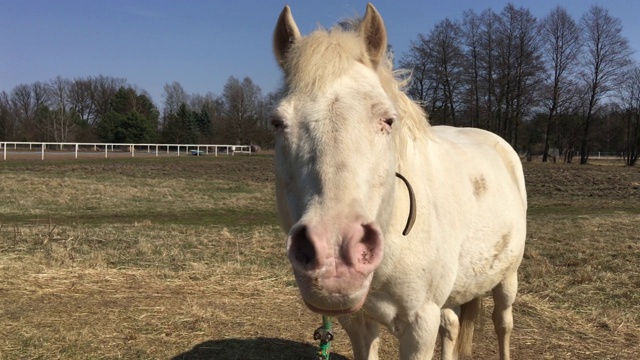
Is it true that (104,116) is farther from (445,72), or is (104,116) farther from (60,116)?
(445,72)

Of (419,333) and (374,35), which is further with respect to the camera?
(419,333)

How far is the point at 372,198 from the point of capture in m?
1.81

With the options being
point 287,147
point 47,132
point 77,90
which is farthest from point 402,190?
point 77,90

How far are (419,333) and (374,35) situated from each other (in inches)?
62.3

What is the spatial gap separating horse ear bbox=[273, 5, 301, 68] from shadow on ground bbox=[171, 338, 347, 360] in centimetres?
300

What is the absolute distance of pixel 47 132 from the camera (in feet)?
192

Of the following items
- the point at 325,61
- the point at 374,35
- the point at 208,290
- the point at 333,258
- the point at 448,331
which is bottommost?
the point at 208,290

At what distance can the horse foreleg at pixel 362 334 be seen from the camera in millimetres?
3010

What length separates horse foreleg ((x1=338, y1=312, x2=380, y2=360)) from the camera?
3.01m

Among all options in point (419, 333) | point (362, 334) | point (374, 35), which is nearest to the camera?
point (374, 35)

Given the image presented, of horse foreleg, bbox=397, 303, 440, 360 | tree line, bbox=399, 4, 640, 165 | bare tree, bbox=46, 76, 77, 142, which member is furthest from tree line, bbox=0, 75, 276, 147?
horse foreleg, bbox=397, 303, 440, 360

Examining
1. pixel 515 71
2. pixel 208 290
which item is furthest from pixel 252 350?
pixel 515 71

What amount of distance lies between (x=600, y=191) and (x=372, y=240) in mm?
19529

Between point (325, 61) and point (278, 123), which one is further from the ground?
point (325, 61)
